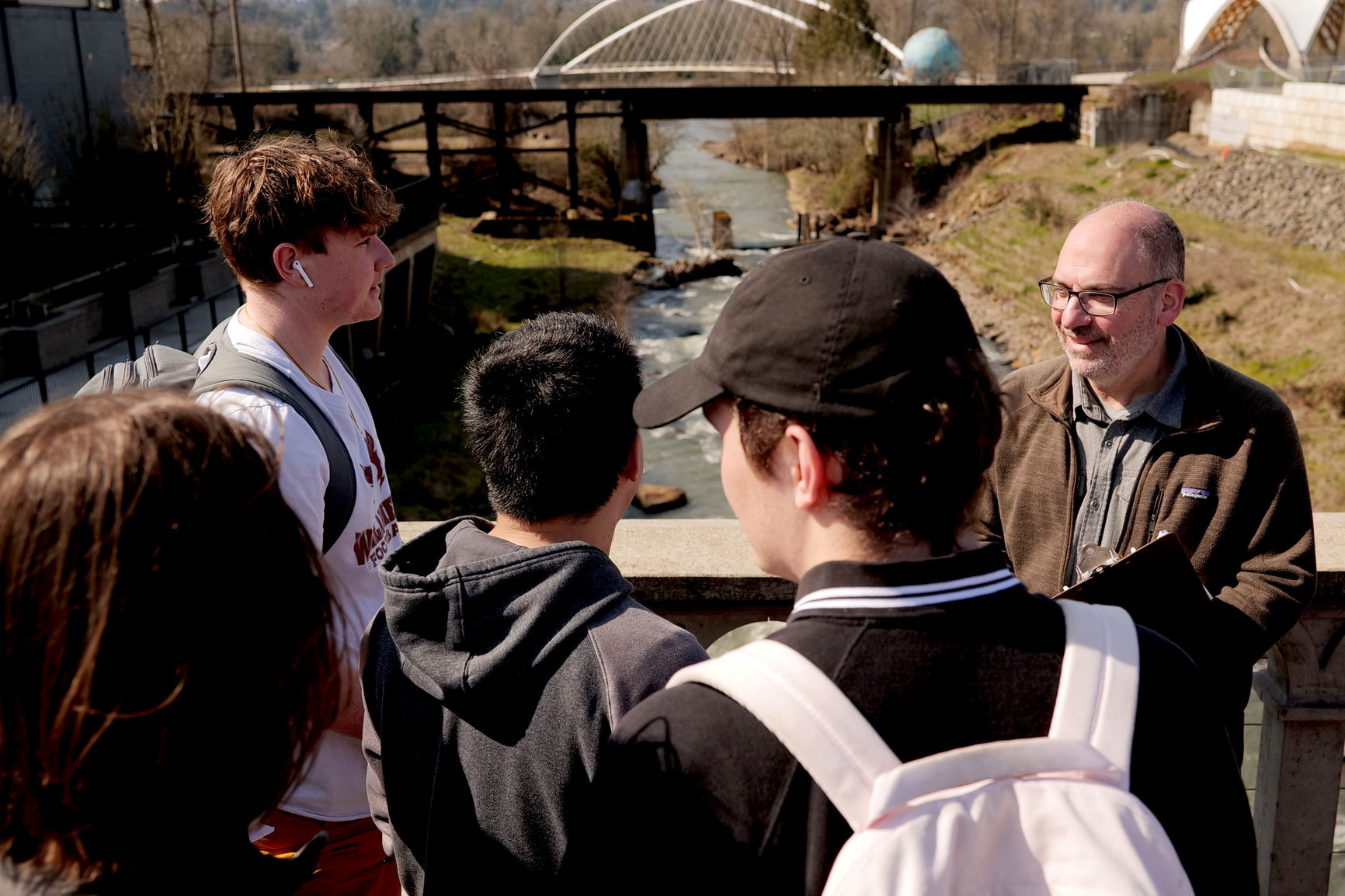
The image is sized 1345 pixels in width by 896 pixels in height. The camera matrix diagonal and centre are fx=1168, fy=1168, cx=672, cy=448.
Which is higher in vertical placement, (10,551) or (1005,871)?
(10,551)

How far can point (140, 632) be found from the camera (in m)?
1.21

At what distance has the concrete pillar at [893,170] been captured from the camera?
40531 mm

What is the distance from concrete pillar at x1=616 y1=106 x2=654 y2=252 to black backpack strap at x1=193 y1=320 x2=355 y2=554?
3574 centimetres

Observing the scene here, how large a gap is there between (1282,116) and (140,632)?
126 ft

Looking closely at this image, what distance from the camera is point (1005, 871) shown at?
1328 mm

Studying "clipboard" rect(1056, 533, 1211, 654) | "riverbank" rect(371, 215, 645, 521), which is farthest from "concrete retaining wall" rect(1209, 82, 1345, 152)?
"clipboard" rect(1056, 533, 1211, 654)

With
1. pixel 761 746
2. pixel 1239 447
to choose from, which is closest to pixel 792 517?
pixel 761 746

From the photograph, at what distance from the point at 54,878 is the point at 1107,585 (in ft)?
5.35

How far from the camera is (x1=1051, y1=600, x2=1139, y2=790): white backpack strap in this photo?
1344 mm

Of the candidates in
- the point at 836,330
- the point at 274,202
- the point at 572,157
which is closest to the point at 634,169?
→ the point at 572,157

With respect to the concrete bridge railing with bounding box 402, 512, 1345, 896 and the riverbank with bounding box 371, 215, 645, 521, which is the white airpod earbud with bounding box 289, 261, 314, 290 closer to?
the concrete bridge railing with bounding box 402, 512, 1345, 896

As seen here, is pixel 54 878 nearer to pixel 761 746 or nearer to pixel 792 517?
pixel 761 746

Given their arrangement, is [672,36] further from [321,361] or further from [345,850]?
[345,850]

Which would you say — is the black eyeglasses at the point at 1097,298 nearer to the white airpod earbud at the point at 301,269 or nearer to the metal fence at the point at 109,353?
the white airpod earbud at the point at 301,269
